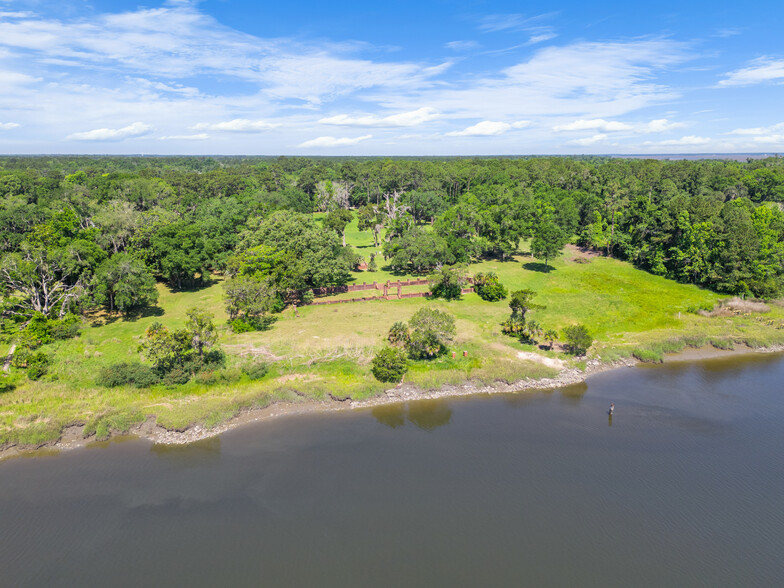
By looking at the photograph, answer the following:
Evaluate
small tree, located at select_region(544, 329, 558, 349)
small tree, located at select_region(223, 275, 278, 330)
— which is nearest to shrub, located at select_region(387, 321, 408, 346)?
small tree, located at select_region(544, 329, 558, 349)

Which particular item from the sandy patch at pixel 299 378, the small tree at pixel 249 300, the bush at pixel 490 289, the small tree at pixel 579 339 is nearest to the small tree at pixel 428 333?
the sandy patch at pixel 299 378

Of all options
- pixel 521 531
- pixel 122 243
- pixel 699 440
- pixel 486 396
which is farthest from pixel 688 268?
pixel 122 243

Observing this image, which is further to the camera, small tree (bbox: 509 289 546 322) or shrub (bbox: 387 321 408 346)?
small tree (bbox: 509 289 546 322)

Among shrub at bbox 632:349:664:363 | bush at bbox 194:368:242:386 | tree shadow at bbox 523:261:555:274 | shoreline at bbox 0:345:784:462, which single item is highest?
tree shadow at bbox 523:261:555:274

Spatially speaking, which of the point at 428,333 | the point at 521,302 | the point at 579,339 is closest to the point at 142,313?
the point at 428,333

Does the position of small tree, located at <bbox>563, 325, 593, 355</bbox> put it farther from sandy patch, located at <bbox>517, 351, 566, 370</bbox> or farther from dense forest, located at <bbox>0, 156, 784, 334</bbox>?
dense forest, located at <bbox>0, 156, 784, 334</bbox>

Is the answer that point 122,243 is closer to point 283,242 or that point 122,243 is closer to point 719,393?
point 283,242
